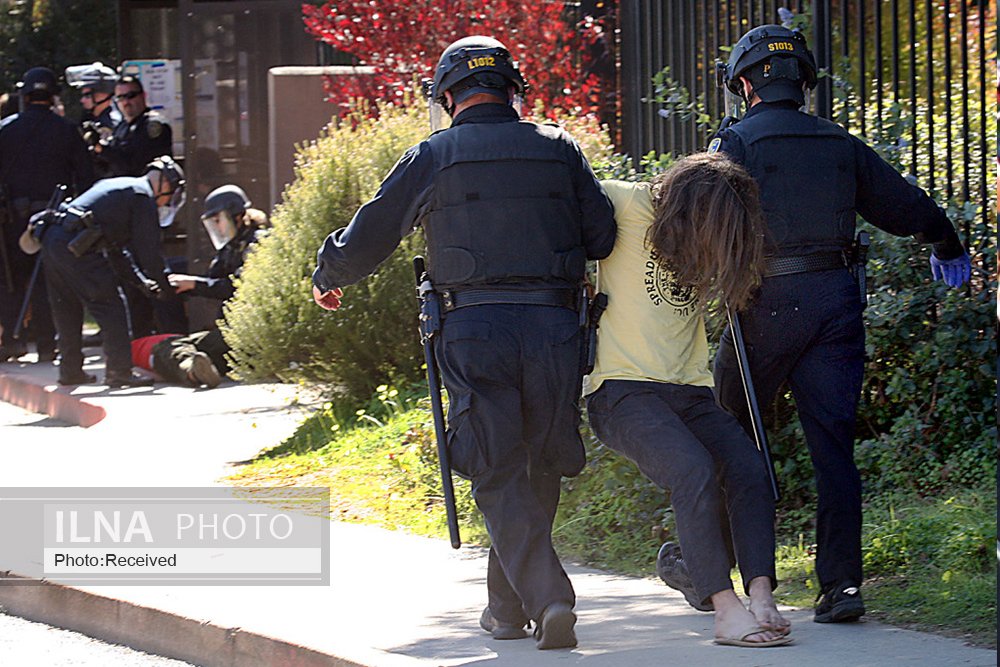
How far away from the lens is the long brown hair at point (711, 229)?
4.71m

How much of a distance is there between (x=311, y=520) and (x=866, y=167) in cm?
327

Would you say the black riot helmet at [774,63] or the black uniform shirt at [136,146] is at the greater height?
the black uniform shirt at [136,146]

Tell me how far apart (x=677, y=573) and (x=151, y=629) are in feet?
6.47

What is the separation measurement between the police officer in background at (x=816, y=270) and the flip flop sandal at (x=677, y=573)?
418mm

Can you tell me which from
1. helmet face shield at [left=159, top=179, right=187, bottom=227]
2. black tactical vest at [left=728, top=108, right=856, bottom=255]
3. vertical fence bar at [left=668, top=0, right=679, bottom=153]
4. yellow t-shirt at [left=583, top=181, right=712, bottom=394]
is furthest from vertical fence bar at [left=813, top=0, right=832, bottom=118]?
helmet face shield at [left=159, top=179, right=187, bottom=227]

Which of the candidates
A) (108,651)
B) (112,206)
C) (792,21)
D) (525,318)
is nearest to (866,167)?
(525,318)

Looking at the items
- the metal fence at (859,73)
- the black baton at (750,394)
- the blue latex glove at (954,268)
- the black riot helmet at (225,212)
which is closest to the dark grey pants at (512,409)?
the black baton at (750,394)

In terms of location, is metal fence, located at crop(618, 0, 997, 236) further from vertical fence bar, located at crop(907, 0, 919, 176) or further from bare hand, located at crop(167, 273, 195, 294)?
bare hand, located at crop(167, 273, 195, 294)

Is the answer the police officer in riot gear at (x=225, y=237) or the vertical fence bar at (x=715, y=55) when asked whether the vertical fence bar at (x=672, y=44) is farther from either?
the police officer in riot gear at (x=225, y=237)

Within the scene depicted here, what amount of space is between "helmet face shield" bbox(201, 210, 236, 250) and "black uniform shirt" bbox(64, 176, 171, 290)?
15.8 inches

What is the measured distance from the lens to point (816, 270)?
498 cm

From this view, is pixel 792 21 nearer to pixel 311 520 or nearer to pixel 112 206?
pixel 311 520

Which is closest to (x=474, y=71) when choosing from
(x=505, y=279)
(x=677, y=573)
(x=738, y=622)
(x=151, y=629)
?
(x=505, y=279)

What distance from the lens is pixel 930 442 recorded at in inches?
Result: 257
